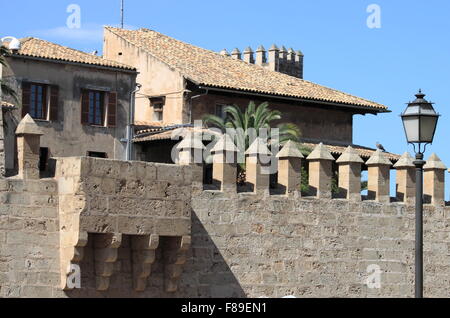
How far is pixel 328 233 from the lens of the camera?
26.8 m

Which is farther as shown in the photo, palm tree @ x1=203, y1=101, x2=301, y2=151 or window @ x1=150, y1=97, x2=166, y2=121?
window @ x1=150, y1=97, x2=166, y2=121

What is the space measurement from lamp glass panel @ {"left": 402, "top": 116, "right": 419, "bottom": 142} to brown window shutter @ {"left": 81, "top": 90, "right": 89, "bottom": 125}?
77.9ft

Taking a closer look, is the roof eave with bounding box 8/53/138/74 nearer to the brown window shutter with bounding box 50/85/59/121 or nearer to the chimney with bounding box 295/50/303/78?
the brown window shutter with bounding box 50/85/59/121

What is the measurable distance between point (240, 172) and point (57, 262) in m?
15.5

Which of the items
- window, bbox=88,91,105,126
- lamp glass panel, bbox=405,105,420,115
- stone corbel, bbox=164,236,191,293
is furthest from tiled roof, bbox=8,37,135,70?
lamp glass panel, bbox=405,105,420,115

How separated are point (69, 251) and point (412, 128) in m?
6.58

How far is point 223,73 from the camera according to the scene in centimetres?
4491

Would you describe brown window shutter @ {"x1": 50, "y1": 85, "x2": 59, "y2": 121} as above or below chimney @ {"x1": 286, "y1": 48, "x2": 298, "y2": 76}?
below

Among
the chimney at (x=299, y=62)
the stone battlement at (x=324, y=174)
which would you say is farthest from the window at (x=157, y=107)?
the chimney at (x=299, y=62)

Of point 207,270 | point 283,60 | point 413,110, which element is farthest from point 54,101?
point 283,60

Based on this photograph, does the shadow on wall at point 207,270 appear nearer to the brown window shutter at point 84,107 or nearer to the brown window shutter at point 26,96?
the brown window shutter at point 26,96

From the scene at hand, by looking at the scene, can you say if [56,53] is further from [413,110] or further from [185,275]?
[413,110]

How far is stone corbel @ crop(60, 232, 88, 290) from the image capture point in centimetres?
2220
